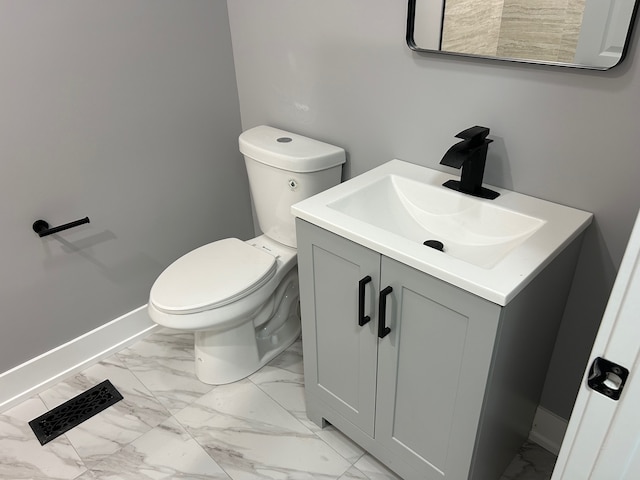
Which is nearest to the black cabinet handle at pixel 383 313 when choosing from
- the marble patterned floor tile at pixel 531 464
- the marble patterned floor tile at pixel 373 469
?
the marble patterned floor tile at pixel 373 469

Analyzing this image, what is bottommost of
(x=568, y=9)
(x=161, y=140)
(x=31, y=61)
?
(x=161, y=140)

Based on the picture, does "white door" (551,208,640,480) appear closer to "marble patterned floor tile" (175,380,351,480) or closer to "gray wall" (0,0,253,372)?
"marble patterned floor tile" (175,380,351,480)

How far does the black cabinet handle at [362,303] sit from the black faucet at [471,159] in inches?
14.3

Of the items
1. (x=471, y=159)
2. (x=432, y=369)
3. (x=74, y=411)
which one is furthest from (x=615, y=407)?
(x=74, y=411)

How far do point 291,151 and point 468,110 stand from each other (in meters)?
0.64

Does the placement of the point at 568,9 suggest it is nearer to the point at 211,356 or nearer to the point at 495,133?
the point at 495,133

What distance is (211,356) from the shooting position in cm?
→ 185

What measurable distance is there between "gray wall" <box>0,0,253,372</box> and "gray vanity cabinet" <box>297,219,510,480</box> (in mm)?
921

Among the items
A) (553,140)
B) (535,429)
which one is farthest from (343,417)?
(553,140)

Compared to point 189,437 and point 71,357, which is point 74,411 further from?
point 189,437

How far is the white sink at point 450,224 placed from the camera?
1.02 meters

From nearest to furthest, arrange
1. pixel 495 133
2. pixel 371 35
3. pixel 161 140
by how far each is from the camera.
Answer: pixel 495 133, pixel 371 35, pixel 161 140

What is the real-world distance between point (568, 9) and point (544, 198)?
0.47 m

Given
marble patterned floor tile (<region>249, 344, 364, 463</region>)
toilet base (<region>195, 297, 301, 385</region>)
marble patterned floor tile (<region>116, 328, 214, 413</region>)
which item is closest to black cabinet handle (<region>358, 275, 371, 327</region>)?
marble patterned floor tile (<region>249, 344, 364, 463</region>)
